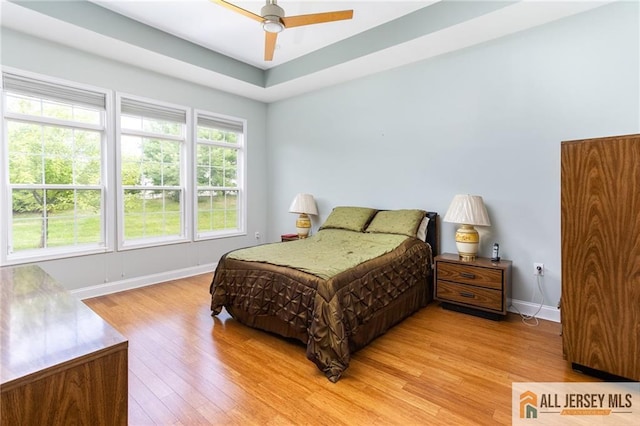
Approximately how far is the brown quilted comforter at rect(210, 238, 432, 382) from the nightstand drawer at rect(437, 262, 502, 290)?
27 centimetres

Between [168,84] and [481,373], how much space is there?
4553mm

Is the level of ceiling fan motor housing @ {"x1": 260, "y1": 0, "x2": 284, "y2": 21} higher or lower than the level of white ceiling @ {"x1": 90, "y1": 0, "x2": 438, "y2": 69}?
lower

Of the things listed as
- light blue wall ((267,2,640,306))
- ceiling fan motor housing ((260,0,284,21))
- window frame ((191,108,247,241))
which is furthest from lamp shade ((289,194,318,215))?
ceiling fan motor housing ((260,0,284,21))

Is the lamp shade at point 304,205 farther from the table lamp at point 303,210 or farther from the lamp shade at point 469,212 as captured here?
the lamp shade at point 469,212

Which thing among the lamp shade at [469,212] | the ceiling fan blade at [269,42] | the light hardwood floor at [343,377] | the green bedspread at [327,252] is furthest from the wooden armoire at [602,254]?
the ceiling fan blade at [269,42]

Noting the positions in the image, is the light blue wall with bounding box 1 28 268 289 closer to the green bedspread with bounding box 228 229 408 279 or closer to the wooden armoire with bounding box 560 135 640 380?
the green bedspread with bounding box 228 229 408 279

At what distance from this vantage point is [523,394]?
6.13ft

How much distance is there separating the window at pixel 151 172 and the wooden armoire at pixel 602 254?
421 cm

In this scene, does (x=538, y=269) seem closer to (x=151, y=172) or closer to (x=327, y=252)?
(x=327, y=252)

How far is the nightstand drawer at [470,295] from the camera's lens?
9.44 ft

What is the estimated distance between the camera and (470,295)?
3.00 m

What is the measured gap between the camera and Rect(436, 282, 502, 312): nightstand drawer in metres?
2.88

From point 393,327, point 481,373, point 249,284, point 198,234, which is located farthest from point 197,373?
point 198,234

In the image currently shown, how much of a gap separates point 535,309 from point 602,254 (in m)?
1.33
